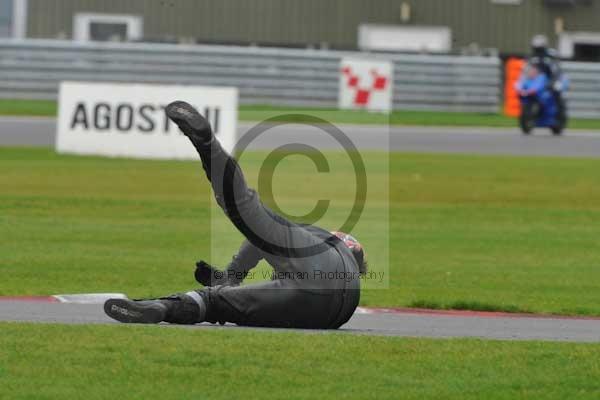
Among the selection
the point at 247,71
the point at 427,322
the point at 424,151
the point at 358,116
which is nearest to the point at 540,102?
the point at 358,116

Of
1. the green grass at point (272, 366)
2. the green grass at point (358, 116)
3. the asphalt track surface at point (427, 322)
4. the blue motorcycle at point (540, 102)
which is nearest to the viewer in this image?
the green grass at point (272, 366)

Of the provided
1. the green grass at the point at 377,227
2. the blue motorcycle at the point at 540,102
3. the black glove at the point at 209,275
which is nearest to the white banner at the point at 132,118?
the green grass at the point at 377,227

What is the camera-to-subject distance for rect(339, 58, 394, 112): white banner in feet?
101

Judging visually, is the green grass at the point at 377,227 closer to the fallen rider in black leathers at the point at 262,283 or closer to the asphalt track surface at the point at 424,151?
the asphalt track surface at the point at 424,151

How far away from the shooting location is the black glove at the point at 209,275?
8070 millimetres

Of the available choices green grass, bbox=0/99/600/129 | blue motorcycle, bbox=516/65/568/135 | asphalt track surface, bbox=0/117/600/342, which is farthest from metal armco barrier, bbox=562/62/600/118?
asphalt track surface, bbox=0/117/600/342

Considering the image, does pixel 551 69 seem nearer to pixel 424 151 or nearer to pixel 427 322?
pixel 424 151

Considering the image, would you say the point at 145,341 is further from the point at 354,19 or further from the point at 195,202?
the point at 354,19

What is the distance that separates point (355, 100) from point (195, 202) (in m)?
14.1

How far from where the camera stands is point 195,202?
1709 centimetres

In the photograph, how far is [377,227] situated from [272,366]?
8345 millimetres

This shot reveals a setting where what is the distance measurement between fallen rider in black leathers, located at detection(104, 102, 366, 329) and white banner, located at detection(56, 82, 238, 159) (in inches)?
519

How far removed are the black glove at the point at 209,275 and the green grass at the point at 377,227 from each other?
2257 mm

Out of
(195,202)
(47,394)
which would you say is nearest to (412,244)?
(195,202)
